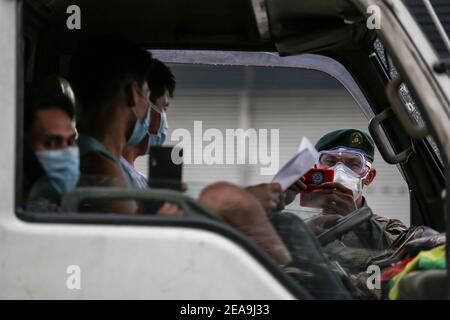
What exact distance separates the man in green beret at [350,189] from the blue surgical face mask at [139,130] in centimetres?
54

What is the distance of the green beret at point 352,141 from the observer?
3.94 meters

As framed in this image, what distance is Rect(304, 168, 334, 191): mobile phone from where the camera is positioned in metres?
3.24

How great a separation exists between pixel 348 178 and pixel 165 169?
1.91 metres

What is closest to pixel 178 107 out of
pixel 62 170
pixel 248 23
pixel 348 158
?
pixel 348 158

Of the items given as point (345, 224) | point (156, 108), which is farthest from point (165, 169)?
point (345, 224)

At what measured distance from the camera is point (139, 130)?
2541mm

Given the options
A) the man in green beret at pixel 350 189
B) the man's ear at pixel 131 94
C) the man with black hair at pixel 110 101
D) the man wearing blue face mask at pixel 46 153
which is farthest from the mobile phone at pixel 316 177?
the man wearing blue face mask at pixel 46 153

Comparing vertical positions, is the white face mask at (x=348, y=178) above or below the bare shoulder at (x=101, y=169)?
above

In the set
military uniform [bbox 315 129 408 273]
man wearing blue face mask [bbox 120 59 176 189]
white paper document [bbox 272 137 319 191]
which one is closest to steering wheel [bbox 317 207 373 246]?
military uniform [bbox 315 129 408 273]

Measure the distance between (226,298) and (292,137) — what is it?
8.34m

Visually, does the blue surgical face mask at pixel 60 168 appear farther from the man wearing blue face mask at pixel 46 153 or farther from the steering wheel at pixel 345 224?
the steering wheel at pixel 345 224

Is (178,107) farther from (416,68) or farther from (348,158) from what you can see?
(416,68)

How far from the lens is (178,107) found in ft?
34.3

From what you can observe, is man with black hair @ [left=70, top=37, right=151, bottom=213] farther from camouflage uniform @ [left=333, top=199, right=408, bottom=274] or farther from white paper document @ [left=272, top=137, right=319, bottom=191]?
camouflage uniform @ [left=333, top=199, right=408, bottom=274]
